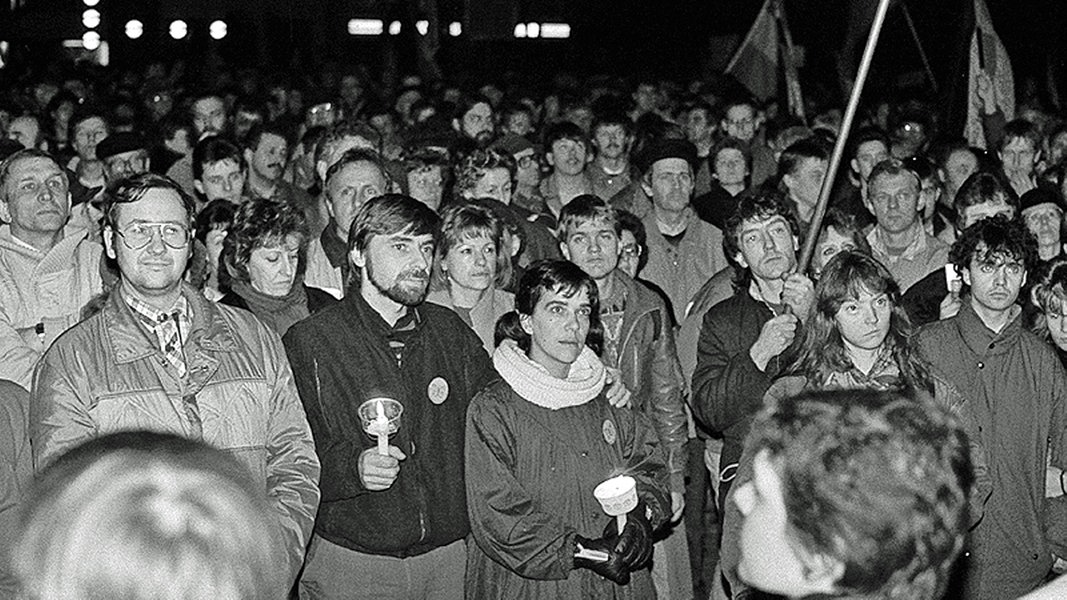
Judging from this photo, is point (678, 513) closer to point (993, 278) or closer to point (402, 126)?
point (993, 278)

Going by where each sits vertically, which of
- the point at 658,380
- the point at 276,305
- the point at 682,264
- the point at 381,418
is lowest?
the point at 658,380

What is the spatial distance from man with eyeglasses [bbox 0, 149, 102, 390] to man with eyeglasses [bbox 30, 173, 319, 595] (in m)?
1.97

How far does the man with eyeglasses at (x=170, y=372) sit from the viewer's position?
4.92 meters

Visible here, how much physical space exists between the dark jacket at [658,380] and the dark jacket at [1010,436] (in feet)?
3.96

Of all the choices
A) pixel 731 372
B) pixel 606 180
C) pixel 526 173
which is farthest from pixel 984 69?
pixel 731 372

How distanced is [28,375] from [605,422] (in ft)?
7.24

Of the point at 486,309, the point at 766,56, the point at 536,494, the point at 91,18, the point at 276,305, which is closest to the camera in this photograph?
the point at 536,494

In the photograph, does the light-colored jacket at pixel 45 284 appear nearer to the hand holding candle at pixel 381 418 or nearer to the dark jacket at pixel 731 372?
the hand holding candle at pixel 381 418

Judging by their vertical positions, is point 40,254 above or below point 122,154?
below

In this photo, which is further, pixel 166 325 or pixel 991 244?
pixel 991 244

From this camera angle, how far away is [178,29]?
29359 millimetres

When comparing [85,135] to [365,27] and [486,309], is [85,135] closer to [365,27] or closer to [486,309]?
[486,309]

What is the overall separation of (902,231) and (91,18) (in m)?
21.9

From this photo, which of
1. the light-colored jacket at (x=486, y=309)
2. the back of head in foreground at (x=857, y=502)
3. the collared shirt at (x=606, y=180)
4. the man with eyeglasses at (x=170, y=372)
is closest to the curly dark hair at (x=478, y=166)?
the light-colored jacket at (x=486, y=309)
